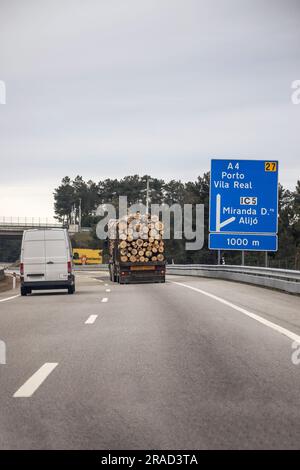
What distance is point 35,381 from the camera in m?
7.73

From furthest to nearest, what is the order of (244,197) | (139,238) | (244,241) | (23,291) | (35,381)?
(139,238) → (244,197) → (244,241) → (23,291) → (35,381)

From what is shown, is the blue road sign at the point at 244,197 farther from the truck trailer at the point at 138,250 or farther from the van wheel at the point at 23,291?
the van wheel at the point at 23,291

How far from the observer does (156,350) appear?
32.8 feet

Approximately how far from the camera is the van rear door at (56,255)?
24453 millimetres

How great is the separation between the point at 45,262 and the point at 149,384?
1729 cm

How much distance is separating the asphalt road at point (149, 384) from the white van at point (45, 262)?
9736mm

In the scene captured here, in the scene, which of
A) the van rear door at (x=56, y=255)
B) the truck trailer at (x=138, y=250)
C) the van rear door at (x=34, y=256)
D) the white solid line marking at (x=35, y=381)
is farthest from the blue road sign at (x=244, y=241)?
the white solid line marking at (x=35, y=381)

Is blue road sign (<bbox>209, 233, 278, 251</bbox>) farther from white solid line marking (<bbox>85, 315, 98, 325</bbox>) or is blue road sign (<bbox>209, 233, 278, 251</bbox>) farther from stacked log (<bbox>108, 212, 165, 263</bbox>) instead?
white solid line marking (<bbox>85, 315, 98, 325</bbox>)

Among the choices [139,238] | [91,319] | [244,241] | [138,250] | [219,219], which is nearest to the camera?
[91,319]

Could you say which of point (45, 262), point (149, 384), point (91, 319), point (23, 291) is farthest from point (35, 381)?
point (23, 291)

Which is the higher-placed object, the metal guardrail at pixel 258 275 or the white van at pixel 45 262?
the white van at pixel 45 262

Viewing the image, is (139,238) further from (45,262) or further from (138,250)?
(45,262)

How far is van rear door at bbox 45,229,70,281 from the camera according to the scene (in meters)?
24.5
